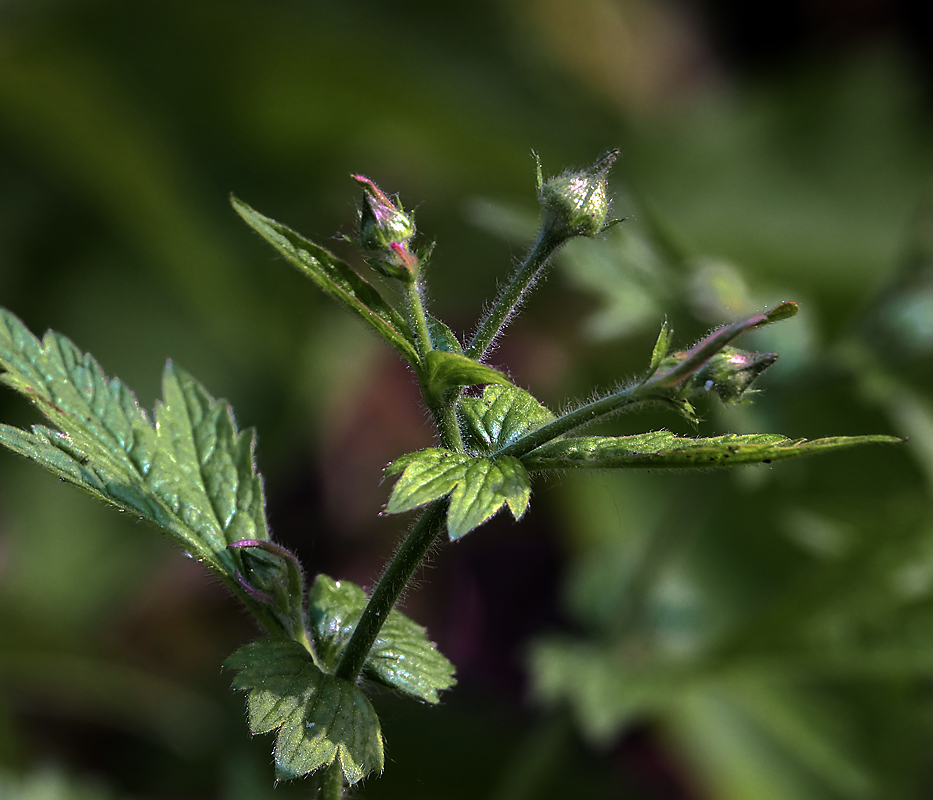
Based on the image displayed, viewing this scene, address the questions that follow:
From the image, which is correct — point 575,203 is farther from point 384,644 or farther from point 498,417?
point 384,644

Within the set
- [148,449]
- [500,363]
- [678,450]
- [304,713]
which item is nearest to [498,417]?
[678,450]

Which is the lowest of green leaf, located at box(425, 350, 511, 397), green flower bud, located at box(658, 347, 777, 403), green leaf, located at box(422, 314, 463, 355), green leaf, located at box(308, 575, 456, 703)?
green leaf, located at box(308, 575, 456, 703)

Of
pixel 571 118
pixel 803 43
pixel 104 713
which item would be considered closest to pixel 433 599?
pixel 104 713

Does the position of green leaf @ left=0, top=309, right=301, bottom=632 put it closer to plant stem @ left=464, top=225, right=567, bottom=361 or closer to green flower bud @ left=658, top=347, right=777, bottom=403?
plant stem @ left=464, top=225, right=567, bottom=361

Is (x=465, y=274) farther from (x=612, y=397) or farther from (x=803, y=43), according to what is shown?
(x=612, y=397)

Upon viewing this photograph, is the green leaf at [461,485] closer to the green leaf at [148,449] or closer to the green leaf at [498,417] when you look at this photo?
the green leaf at [498,417]

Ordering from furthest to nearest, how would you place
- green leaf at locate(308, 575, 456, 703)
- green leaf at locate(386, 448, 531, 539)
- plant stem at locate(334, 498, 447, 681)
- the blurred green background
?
the blurred green background < green leaf at locate(308, 575, 456, 703) < plant stem at locate(334, 498, 447, 681) < green leaf at locate(386, 448, 531, 539)

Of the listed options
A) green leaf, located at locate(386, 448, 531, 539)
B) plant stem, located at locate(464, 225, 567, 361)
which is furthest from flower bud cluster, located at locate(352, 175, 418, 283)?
green leaf, located at locate(386, 448, 531, 539)
